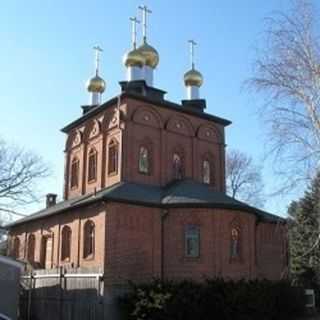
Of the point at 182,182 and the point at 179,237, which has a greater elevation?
the point at 182,182

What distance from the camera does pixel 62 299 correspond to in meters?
22.8

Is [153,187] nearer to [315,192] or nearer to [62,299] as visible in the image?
[62,299]

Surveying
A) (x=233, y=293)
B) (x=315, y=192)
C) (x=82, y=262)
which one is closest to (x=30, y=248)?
(x=82, y=262)

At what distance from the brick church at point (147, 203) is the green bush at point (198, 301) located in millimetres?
1572

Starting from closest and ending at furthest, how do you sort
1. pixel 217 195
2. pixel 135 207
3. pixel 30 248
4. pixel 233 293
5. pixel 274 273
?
pixel 233 293 → pixel 135 207 → pixel 217 195 → pixel 274 273 → pixel 30 248

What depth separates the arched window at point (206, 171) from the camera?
31.2 metres

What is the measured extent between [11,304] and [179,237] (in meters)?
7.74

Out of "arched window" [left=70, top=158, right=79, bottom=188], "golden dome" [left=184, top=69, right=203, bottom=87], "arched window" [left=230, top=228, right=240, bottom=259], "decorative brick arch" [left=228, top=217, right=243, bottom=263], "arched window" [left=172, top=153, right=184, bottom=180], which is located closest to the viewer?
"decorative brick arch" [left=228, top=217, right=243, bottom=263]

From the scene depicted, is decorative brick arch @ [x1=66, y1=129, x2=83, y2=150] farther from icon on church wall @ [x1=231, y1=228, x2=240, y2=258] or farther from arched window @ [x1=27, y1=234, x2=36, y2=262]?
icon on church wall @ [x1=231, y1=228, x2=240, y2=258]

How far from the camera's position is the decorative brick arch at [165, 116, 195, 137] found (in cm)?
2977

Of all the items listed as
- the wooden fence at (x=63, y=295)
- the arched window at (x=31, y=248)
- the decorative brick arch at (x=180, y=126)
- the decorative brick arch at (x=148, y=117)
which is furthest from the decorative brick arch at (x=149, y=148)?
the arched window at (x=31, y=248)

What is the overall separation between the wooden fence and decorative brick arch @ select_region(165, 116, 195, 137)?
10215 millimetres

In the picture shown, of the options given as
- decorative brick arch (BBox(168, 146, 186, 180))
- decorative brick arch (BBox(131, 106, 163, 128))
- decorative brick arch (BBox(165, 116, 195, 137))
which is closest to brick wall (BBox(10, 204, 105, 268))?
decorative brick arch (BBox(131, 106, 163, 128))

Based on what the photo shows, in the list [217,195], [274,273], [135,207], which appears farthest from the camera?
[274,273]
